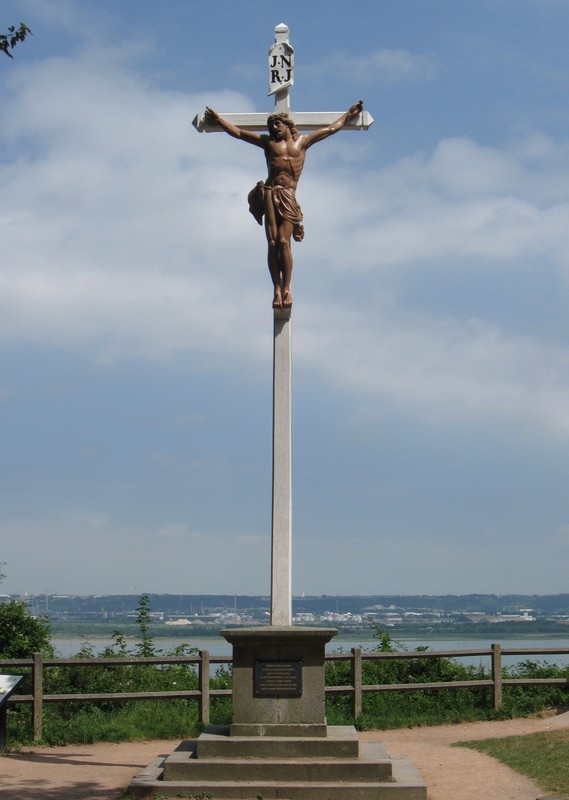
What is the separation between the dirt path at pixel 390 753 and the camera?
9.80 m

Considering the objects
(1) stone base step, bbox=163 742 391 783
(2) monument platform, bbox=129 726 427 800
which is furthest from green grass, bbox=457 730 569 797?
(1) stone base step, bbox=163 742 391 783

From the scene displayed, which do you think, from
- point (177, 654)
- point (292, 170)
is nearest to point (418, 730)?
point (177, 654)

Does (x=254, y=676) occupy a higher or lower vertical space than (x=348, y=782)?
higher

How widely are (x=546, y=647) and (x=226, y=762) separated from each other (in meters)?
8.01

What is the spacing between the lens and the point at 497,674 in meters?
15.2

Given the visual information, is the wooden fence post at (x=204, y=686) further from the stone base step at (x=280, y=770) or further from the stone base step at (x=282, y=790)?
the stone base step at (x=282, y=790)

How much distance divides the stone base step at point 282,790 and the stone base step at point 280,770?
0.23 ft

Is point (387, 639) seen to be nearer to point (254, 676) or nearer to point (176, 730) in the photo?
point (176, 730)

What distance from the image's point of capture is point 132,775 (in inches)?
417

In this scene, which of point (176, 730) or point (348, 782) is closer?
point (348, 782)

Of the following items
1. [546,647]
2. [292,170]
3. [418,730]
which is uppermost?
[292,170]

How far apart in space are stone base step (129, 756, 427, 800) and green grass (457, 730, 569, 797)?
167cm

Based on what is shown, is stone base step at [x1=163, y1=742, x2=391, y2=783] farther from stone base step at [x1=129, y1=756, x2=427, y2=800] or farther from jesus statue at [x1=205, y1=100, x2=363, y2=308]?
jesus statue at [x1=205, y1=100, x2=363, y2=308]

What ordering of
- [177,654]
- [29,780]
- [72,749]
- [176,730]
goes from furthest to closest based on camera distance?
[177,654] → [176,730] → [72,749] → [29,780]
